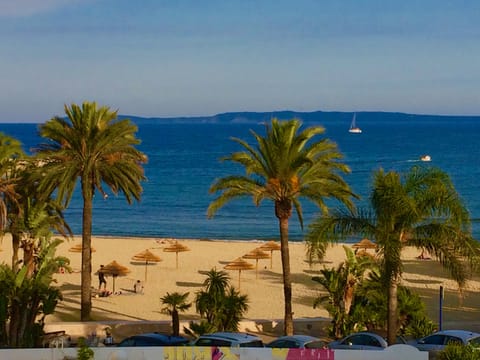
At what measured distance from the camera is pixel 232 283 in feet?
124

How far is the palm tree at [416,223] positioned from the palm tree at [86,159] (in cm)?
980

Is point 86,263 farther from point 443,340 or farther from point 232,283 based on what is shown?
point 443,340

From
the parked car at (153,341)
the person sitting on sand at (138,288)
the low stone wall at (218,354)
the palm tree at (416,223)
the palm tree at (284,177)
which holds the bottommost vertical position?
the parked car at (153,341)

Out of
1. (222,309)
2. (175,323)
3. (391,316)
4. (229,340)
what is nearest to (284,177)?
(222,309)

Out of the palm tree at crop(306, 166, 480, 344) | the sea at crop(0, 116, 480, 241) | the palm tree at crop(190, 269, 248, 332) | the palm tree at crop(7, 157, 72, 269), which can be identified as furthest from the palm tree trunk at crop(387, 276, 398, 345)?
the palm tree at crop(7, 157, 72, 269)

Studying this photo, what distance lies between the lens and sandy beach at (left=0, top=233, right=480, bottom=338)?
102 feet

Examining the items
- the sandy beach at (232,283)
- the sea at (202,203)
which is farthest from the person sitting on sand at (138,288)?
the sea at (202,203)

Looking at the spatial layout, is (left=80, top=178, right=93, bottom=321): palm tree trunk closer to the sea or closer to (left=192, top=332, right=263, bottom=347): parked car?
the sea

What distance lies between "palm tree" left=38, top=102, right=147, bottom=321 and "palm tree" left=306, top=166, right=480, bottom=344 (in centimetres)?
980

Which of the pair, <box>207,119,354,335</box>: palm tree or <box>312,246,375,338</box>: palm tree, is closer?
<box>312,246,375,338</box>: palm tree

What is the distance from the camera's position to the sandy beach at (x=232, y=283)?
31.0 meters

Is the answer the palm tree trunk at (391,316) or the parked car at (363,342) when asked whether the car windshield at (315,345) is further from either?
the palm tree trunk at (391,316)

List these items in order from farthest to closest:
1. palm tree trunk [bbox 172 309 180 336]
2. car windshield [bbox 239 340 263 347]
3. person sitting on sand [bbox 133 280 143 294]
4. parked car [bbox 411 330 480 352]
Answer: person sitting on sand [bbox 133 280 143 294], palm tree trunk [bbox 172 309 180 336], parked car [bbox 411 330 480 352], car windshield [bbox 239 340 263 347]

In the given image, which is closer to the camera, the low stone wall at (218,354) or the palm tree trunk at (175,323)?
the low stone wall at (218,354)
